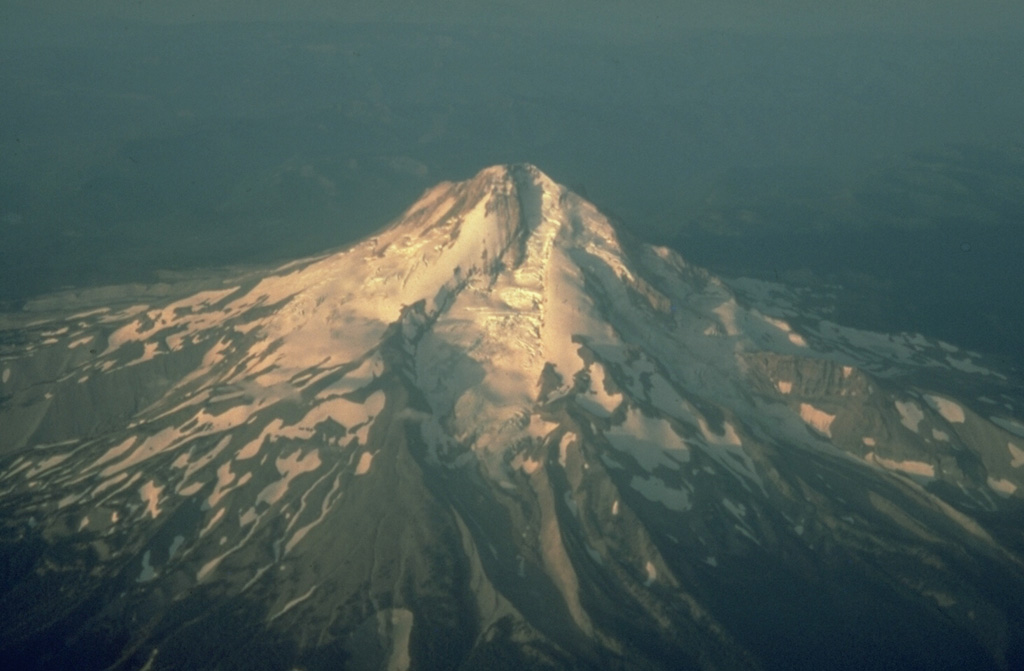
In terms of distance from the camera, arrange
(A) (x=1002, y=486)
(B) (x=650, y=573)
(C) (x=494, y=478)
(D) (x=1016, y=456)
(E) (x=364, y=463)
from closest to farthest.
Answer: (B) (x=650, y=573) < (C) (x=494, y=478) < (E) (x=364, y=463) < (A) (x=1002, y=486) < (D) (x=1016, y=456)

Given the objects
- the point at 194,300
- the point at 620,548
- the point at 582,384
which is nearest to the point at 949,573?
the point at 620,548

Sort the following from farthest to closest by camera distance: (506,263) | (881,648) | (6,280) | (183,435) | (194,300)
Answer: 1. (6,280)
2. (194,300)
3. (506,263)
4. (183,435)
5. (881,648)

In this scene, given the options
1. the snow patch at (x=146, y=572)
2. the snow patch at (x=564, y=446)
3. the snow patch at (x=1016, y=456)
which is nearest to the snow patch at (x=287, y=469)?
the snow patch at (x=146, y=572)

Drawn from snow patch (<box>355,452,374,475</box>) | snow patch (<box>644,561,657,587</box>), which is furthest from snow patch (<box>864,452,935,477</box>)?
snow patch (<box>355,452,374,475</box>)

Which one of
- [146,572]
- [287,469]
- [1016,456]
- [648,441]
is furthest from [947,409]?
[146,572]

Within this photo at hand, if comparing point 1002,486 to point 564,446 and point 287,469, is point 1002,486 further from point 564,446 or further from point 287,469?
point 287,469

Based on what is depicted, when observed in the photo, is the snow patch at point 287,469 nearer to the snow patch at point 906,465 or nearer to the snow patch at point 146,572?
the snow patch at point 146,572

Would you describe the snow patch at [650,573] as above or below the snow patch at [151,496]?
above

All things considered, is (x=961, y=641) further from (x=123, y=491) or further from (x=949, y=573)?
(x=123, y=491)
